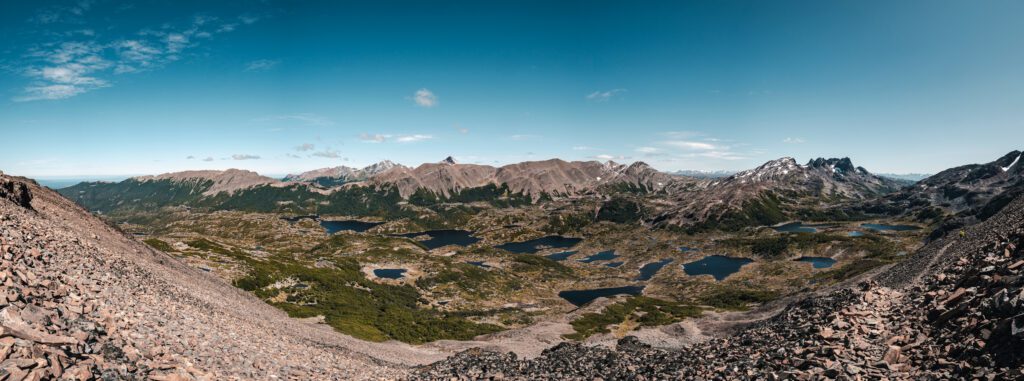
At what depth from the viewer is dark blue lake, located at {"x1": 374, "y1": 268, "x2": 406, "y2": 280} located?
182 meters

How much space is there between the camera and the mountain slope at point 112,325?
61.3 feet

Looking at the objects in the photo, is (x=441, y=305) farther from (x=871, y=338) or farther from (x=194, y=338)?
(x=871, y=338)

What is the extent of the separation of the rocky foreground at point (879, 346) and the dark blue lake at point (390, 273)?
142886 mm

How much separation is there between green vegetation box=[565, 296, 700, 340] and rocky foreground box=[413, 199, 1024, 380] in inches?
2630

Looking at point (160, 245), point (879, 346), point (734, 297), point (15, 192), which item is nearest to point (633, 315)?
point (734, 297)

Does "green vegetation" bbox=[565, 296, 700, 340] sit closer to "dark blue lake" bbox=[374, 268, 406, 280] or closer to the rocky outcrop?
"dark blue lake" bbox=[374, 268, 406, 280]

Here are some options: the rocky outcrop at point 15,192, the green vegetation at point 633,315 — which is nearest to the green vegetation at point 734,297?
the green vegetation at point 633,315

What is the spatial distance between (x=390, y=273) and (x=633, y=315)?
110 metres

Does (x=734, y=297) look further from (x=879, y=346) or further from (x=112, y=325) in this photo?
(x=112, y=325)

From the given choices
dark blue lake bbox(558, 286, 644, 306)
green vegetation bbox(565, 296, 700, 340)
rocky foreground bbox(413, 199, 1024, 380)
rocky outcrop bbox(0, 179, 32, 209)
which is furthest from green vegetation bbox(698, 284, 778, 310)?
rocky outcrop bbox(0, 179, 32, 209)

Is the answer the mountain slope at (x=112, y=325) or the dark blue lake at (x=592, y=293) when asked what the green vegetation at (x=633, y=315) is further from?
the mountain slope at (x=112, y=325)

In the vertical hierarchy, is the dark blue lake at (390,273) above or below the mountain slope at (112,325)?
below

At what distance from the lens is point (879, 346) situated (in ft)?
90.3

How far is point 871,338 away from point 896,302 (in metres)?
11.4
